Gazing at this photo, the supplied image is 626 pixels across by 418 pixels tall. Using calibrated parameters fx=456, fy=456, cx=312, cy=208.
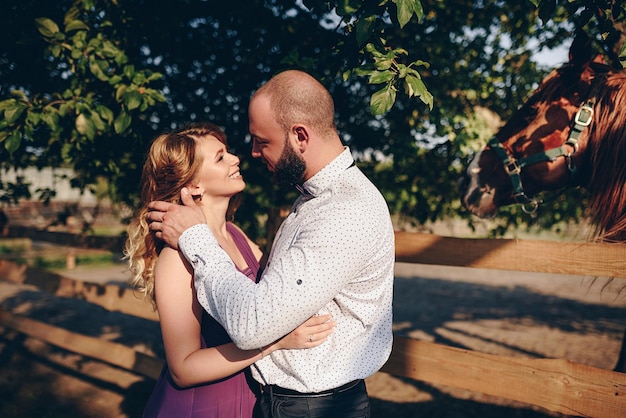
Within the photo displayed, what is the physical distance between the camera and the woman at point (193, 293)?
1587 mm

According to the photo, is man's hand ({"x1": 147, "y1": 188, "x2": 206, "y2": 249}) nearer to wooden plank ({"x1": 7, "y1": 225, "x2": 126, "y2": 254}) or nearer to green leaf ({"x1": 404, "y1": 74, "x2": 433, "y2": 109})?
green leaf ({"x1": 404, "y1": 74, "x2": 433, "y2": 109})

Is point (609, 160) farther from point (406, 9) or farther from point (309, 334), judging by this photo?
A: point (309, 334)

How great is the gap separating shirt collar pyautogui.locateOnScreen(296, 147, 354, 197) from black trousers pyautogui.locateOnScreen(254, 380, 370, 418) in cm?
70

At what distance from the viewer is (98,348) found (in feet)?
12.3

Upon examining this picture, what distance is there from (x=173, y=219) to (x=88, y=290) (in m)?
2.94

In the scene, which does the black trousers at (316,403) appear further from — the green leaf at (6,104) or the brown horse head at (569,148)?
the green leaf at (6,104)

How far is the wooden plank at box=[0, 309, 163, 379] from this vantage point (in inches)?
133

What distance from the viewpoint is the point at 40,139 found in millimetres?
3256

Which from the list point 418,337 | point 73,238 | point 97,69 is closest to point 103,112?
point 97,69

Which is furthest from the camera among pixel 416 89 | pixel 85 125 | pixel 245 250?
pixel 85 125

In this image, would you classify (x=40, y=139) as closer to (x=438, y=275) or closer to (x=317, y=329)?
(x=317, y=329)

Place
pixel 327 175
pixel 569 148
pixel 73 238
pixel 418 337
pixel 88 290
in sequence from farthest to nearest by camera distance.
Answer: pixel 418 337
pixel 73 238
pixel 88 290
pixel 569 148
pixel 327 175

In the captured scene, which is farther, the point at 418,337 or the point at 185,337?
the point at 418,337

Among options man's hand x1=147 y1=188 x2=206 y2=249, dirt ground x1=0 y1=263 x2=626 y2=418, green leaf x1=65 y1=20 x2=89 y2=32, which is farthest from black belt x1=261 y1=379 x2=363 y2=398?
green leaf x1=65 y1=20 x2=89 y2=32
